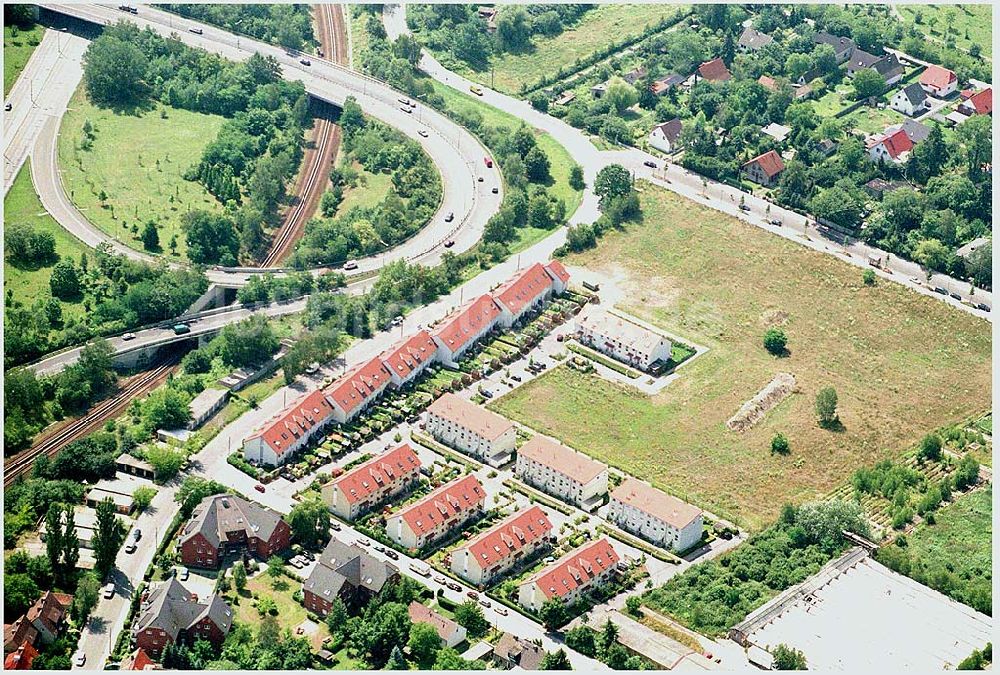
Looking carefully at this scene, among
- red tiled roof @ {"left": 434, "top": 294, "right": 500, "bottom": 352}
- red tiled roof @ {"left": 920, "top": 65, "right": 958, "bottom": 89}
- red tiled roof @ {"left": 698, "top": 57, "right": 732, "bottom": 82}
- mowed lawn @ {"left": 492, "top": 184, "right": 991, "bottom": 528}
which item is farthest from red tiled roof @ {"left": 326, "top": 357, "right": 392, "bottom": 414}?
red tiled roof @ {"left": 920, "top": 65, "right": 958, "bottom": 89}

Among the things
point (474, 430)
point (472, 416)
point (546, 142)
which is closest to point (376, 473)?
point (474, 430)

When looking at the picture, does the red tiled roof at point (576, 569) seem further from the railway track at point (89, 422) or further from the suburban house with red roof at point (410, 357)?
the railway track at point (89, 422)

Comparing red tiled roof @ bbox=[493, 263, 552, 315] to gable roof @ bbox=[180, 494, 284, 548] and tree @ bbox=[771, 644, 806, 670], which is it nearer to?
gable roof @ bbox=[180, 494, 284, 548]

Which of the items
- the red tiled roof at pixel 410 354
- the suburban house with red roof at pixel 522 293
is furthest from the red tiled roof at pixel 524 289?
the red tiled roof at pixel 410 354

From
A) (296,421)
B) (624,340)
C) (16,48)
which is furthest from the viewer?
(16,48)

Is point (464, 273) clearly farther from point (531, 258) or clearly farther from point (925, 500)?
point (925, 500)

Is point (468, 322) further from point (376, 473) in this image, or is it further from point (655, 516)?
point (655, 516)
